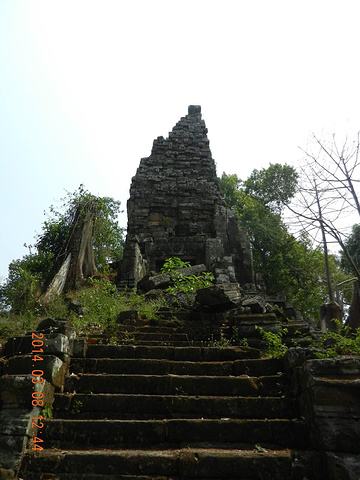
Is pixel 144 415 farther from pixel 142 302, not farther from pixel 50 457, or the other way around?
pixel 142 302

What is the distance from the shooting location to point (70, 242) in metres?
11.7

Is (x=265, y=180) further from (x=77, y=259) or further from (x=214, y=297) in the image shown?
(x=214, y=297)

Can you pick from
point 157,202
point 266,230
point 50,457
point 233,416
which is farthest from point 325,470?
point 266,230

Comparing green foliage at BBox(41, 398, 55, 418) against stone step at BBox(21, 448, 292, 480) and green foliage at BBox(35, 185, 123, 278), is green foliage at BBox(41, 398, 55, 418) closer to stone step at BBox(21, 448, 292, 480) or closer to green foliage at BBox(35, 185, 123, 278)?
stone step at BBox(21, 448, 292, 480)

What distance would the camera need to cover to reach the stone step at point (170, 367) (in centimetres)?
451

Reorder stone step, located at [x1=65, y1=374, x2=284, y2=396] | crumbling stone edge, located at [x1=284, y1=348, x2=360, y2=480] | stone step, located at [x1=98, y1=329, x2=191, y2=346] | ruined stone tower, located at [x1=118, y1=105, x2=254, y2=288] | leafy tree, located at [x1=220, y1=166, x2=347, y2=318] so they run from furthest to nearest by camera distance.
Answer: leafy tree, located at [x1=220, y1=166, x2=347, y2=318] → ruined stone tower, located at [x1=118, y1=105, x2=254, y2=288] → stone step, located at [x1=98, y1=329, x2=191, y2=346] → stone step, located at [x1=65, y1=374, x2=284, y2=396] → crumbling stone edge, located at [x1=284, y1=348, x2=360, y2=480]

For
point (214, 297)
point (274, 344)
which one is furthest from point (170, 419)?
point (214, 297)

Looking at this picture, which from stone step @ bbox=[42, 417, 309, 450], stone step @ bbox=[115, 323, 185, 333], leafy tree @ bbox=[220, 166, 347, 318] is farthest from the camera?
leafy tree @ bbox=[220, 166, 347, 318]

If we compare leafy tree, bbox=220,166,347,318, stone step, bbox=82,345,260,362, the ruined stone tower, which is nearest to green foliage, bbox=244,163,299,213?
leafy tree, bbox=220,166,347,318

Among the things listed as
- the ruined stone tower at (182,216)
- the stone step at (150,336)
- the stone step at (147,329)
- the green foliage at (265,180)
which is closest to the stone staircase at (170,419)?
the stone step at (150,336)

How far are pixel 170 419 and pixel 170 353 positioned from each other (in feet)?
4.00

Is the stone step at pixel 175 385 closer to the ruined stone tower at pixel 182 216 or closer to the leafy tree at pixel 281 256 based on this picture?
the ruined stone tower at pixel 182 216

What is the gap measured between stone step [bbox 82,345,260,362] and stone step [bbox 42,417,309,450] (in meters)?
1.23

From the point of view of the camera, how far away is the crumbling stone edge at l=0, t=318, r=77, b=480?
328 cm
